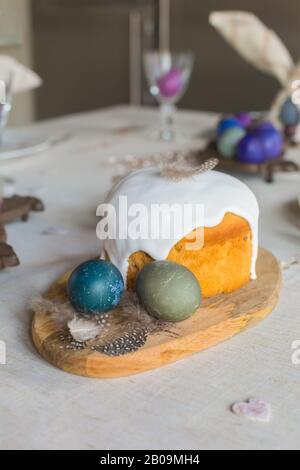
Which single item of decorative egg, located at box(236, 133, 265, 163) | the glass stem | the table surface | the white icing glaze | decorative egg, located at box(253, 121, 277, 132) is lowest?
the glass stem

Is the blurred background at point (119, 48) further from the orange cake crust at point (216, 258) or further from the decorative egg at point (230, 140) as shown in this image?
the orange cake crust at point (216, 258)

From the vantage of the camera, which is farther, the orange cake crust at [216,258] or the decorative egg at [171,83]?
the decorative egg at [171,83]

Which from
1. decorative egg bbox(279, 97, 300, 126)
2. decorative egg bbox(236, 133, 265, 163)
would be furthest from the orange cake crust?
decorative egg bbox(279, 97, 300, 126)

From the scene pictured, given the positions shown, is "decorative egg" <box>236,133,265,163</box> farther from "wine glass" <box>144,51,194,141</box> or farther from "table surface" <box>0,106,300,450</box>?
"wine glass" <box>144,51,194,141</box>

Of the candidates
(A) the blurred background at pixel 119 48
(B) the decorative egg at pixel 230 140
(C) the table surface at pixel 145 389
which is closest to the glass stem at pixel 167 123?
(B) the decorative egg at pixel 230 140

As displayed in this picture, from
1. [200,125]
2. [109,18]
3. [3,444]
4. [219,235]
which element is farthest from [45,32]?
[3,444]

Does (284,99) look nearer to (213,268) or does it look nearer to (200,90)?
(213,268)
